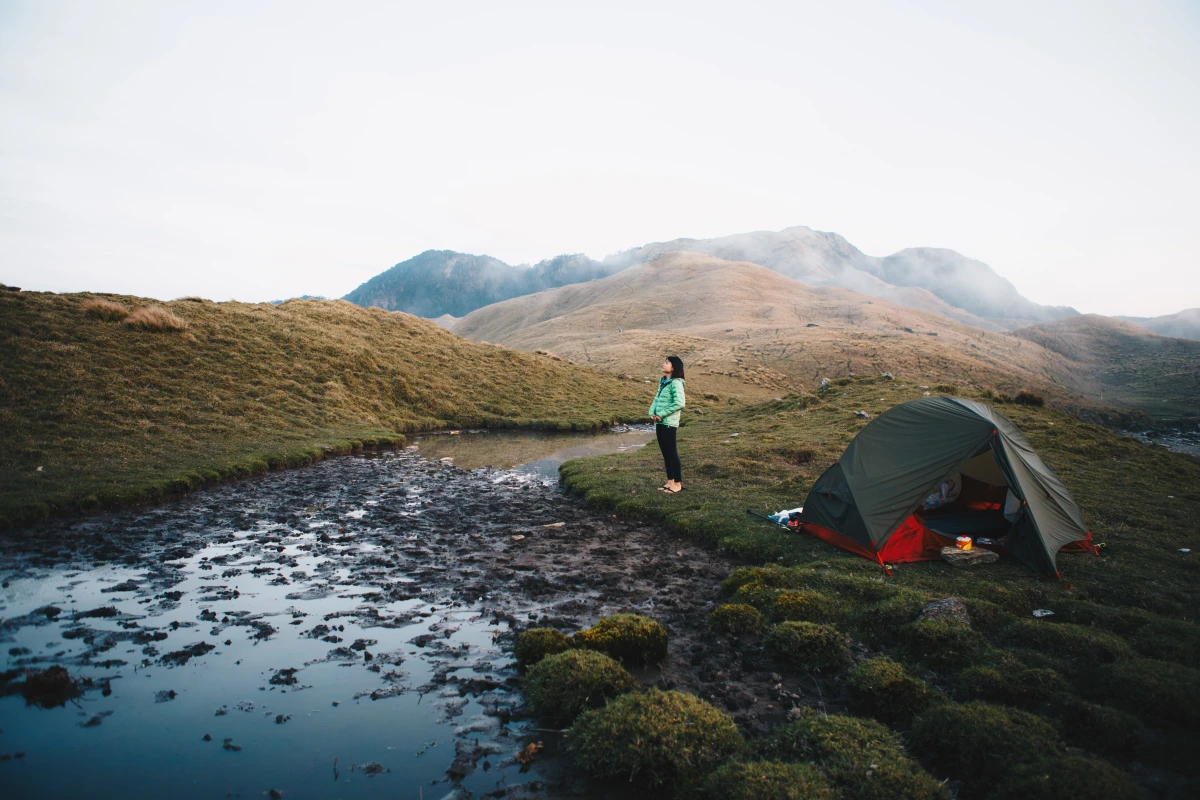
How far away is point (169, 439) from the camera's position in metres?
21.0

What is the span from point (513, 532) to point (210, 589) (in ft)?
21.8

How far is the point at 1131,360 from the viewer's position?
120 metres

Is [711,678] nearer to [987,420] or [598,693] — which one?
[598,693]

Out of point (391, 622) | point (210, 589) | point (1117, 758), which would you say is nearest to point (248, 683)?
point (391, 622)

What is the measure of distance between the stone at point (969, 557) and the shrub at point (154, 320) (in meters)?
36.3

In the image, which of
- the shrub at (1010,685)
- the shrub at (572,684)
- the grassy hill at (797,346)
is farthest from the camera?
the grassy hill at (797,346)

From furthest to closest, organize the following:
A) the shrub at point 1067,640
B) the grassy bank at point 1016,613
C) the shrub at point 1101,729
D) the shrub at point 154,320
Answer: the shrub at point 154,320
the shrub at point 1067,640
the grassy bank at point 1016,613
the shrub at point 1101,729

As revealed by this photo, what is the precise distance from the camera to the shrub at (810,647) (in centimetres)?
806

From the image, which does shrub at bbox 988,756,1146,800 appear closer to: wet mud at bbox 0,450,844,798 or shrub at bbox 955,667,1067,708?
shrub at bbox 955,667,1067,708

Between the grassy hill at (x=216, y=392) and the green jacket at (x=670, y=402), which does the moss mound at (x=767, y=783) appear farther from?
the grassy hill at (x=216, y=392)

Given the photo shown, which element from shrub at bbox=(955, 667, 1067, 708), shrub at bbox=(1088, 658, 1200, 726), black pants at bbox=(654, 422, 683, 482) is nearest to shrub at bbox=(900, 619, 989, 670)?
shrub at bbox=(955, 667, 1067, 708)

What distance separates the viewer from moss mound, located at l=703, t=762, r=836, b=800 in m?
5.19

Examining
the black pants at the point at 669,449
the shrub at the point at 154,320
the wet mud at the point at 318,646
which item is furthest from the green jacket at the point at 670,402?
the shrub at the point at 154,320

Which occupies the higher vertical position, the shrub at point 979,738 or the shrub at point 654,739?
the shrub at point 654,739
